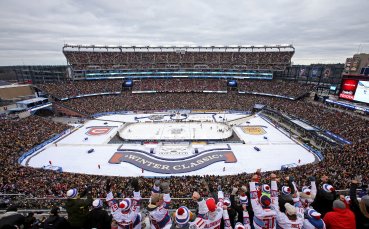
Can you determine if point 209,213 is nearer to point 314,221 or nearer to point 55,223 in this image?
point 314,221

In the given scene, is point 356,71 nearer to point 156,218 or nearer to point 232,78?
point 232,78

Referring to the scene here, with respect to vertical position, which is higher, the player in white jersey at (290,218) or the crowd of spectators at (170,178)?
the player in white jersey at (290,218)

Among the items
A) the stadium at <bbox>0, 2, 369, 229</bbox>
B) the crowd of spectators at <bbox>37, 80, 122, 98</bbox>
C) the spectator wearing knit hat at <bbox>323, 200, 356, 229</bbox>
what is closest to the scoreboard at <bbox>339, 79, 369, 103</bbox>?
the stadium at <bbox>0, 2, 369, 229</bbox>

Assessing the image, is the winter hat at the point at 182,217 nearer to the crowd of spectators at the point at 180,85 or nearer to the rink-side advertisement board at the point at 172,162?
the rink-side advertisement board at the point at 172,162

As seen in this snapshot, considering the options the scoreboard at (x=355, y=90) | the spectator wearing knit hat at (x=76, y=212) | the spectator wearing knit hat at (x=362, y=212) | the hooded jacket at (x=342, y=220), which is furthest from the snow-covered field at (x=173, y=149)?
the hooded jacket at (x=342, y=220)

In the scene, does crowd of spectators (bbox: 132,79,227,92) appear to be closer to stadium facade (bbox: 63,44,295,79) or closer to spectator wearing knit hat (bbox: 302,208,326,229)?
stadium facade (bbox: 63,44,295,79)

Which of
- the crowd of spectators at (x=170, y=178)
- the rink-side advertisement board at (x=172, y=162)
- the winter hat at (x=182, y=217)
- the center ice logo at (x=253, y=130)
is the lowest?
the rink-side advertisement board at (x=172, y=162)

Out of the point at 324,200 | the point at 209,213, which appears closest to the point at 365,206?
the point at 324,200

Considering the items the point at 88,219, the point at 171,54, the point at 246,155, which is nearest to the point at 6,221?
the point at 88,219
